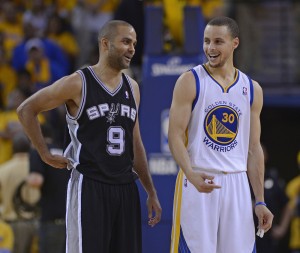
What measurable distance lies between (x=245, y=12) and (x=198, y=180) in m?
9.37

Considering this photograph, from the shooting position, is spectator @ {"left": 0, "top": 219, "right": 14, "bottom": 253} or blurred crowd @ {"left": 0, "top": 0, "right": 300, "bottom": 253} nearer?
spectator @ {"left": 0, "top": 219, "right": 14, "bottom": 253}

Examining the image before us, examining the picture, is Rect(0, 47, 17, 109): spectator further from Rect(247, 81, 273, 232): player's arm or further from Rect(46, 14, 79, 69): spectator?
Rect(247, 81, 273, 232): player's arm

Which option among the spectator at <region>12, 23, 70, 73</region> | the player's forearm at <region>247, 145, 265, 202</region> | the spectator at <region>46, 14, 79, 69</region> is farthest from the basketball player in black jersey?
the spectator at <region>46, 14, 79, 69</region>

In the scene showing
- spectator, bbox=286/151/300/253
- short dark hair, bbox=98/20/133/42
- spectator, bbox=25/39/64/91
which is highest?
spectator, bbox=25/39/64/91

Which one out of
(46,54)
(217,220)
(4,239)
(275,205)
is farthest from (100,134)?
(46,54)

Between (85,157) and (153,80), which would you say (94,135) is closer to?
(85,157)

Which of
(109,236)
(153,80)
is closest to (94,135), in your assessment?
(109,236)

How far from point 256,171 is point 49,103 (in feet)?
5.17

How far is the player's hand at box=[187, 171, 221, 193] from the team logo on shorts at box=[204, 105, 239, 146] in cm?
35

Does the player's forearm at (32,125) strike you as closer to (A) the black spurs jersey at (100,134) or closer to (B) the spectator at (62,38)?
(A) the black spurs jersey at (100,134)

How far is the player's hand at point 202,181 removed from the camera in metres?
6.00

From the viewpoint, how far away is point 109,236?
20.5 ft

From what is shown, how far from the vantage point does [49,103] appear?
6324 mm

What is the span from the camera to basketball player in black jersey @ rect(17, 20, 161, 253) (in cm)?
625
